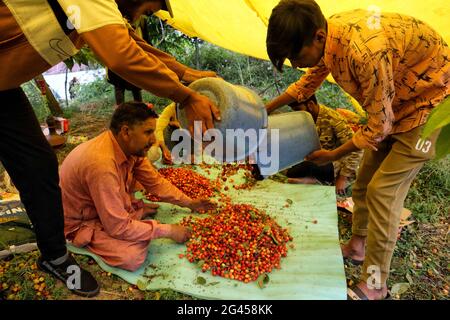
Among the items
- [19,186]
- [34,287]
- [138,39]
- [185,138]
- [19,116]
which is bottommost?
[34,287]

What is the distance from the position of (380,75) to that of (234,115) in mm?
684

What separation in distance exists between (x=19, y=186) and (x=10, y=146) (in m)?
0.22

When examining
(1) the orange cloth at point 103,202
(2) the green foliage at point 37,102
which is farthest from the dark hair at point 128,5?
(2) the green foliage at point 37,102

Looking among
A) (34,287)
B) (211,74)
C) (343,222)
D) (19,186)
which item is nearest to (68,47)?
(19,186)

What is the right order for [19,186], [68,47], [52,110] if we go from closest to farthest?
[68,47]
[19,186]
[52,110]

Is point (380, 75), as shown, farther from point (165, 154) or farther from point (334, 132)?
point (165, 154)

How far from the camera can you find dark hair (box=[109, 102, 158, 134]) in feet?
7.16

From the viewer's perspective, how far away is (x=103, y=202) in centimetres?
217

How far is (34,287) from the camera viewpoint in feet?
7.14

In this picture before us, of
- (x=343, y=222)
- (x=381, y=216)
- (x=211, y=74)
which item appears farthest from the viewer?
(x=343, y=222)

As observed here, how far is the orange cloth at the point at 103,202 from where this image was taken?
85.6 inches

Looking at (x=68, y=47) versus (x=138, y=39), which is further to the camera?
(x=138, y=39)

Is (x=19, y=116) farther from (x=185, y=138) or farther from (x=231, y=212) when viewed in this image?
(x=185, y=138)
